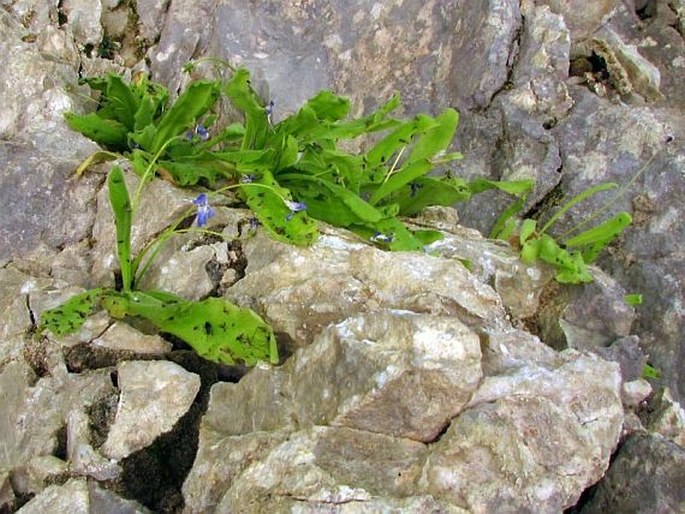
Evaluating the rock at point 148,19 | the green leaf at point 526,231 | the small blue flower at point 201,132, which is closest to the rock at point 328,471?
the green leaf at point 526,231

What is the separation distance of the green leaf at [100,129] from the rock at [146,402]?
1.38 meters

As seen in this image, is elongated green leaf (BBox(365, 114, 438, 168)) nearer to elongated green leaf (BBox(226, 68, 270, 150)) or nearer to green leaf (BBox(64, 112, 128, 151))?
elongated green leaf (BBox(226, 68, 270, 150))

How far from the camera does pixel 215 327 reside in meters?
3.04

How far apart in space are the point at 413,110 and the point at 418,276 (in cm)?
199

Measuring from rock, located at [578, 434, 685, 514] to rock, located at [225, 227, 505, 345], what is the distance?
685 millimetres

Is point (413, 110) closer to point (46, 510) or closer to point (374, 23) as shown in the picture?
point (374, 23)

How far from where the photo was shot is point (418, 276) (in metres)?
3.29

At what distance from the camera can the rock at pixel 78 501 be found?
2.72 metres

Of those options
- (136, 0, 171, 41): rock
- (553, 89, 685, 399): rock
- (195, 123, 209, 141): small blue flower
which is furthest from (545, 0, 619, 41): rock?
(195, 123, 209, 141): small blue flower

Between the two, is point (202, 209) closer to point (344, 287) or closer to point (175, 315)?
point (175, 315)

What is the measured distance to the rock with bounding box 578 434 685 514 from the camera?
2.76 m

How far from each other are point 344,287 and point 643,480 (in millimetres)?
1296

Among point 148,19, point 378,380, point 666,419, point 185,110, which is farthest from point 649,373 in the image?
point 148,19

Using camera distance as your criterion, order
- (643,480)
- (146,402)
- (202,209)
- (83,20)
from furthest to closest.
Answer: (83,20), (202,209), (146,402), (643,480)
